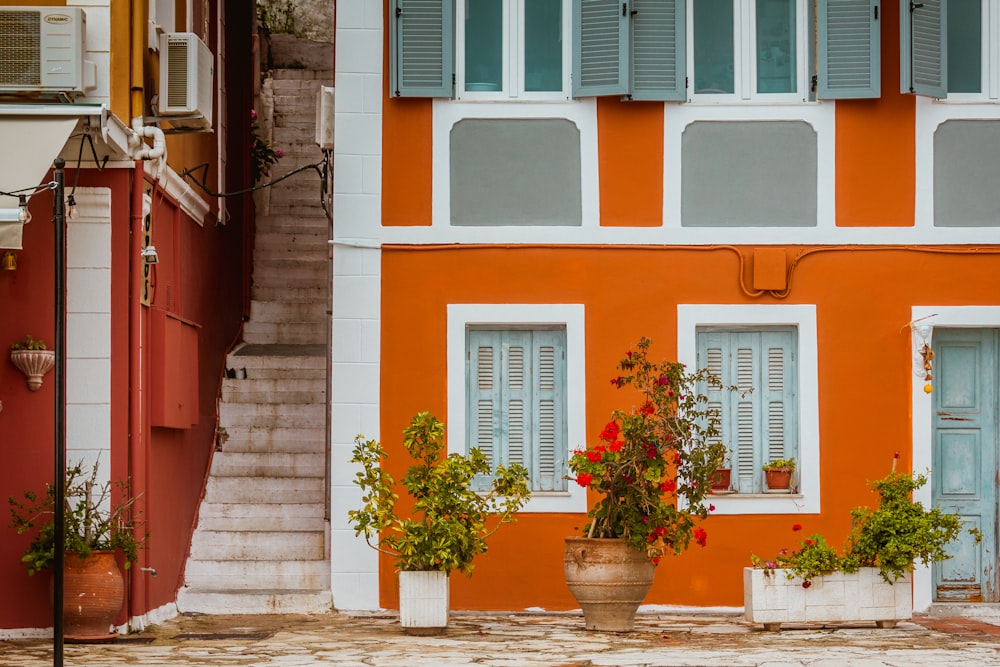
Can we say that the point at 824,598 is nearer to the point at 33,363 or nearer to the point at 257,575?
the point at 257,575

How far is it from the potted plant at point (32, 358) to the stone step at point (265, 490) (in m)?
3.19

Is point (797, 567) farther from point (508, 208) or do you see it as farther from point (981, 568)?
point (508, 208)

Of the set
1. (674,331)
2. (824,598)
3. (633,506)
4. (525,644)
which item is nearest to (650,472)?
(633,506)

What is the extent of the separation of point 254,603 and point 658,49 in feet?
18.7

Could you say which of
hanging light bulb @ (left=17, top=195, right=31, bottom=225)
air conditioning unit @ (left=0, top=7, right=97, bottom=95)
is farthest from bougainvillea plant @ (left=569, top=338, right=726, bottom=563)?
air conditioning unit @ (left=0, top=7, right=97, bottom=95)

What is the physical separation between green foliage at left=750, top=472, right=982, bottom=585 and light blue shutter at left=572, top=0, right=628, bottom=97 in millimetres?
3905

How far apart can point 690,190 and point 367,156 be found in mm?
2719

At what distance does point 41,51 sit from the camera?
37.0 feet

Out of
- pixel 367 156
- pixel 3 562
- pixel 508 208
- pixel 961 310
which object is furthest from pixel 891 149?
pixel 3 562

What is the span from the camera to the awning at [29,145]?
34.4ft

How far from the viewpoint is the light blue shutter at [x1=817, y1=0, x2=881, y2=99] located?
1316 cm

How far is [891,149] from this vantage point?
13.4 metres

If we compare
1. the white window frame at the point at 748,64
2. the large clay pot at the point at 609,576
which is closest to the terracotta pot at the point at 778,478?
the large clay pot at the point at 609,576

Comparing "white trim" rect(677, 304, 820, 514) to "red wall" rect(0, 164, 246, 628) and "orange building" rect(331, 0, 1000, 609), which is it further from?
"red wall" rect(0, 164, 246, 628)
